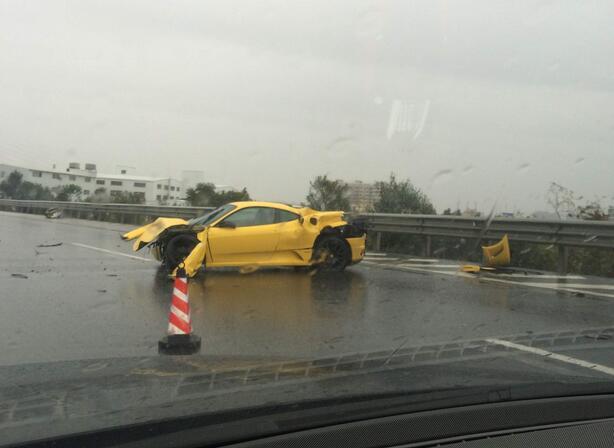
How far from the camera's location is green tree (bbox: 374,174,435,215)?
714 inches

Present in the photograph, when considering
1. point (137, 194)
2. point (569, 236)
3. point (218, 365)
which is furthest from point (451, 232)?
point (137, 194)

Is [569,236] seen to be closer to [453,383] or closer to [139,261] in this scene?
[139,261]

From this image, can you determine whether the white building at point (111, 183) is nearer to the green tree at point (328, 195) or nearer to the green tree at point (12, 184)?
the green tree at point (12, 184)

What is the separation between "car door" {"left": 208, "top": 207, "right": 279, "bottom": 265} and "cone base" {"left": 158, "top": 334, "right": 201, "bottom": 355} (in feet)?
17.1

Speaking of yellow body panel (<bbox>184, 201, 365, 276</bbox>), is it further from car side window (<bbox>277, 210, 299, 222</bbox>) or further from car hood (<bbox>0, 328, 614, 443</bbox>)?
car hood (<bbox>0, 328, 614, 443</bbox>)

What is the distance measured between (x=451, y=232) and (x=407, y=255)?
75.0 inches

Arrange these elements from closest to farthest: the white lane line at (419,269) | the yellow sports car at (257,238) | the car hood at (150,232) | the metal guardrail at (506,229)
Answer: the yellow sports car at (257,238) → the car hood at (150,232) → the white lane line at (419,269) → the metal guardrail at (506,229)

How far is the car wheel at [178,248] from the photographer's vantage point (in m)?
11.4

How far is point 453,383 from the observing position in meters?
3.72

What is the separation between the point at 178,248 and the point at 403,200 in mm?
8571

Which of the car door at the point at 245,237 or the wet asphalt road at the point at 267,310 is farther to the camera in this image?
the car door at the point at 245,237

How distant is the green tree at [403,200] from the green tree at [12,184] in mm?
23789

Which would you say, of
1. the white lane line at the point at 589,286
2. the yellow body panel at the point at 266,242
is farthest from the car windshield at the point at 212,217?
the white lane line at the point at 589,286

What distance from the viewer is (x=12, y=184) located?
3622cm
